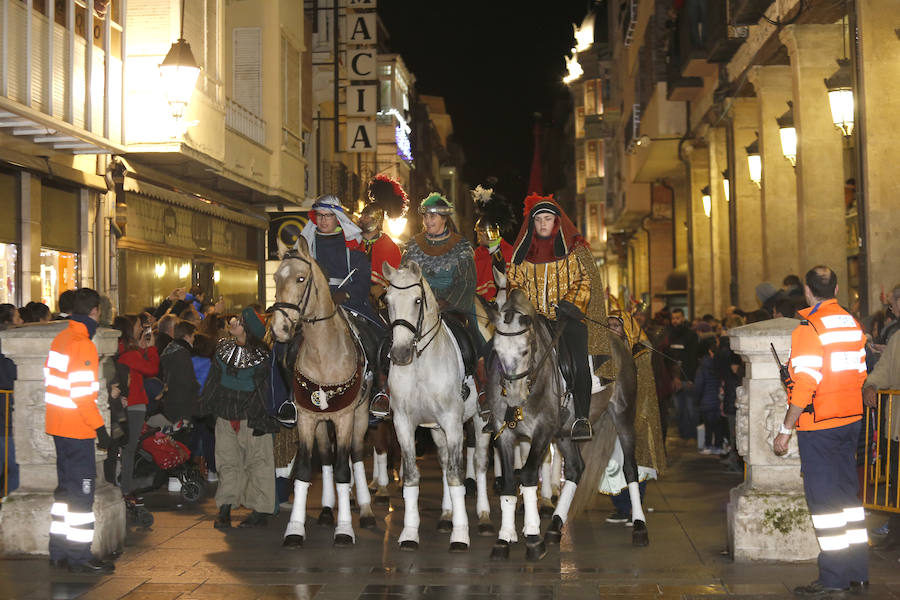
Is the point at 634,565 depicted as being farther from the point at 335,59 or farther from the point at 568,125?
the point at 568,125

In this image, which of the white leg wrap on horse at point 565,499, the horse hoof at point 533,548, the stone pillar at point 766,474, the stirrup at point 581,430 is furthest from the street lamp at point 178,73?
the stone pillar at point 766,474

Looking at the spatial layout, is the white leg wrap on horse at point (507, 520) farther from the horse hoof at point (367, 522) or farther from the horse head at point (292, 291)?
the horse head at point (292, 291)

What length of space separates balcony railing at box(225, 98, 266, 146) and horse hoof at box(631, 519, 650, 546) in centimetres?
1313

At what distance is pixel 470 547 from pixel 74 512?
3185mm

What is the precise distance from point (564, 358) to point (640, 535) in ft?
5.30

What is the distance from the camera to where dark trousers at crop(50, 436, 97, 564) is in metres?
8.23

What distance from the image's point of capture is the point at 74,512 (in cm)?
823

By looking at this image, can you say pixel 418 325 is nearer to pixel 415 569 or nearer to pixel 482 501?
pixel 415 569

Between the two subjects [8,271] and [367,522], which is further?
[8,271]

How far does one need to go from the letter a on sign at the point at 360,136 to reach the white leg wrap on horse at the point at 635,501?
22.2 m

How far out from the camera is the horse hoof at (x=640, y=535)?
927 cm

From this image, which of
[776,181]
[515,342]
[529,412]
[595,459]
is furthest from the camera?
[776,181]

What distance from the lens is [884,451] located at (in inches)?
418

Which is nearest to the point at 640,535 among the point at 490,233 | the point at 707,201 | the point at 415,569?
the point at 415,569
